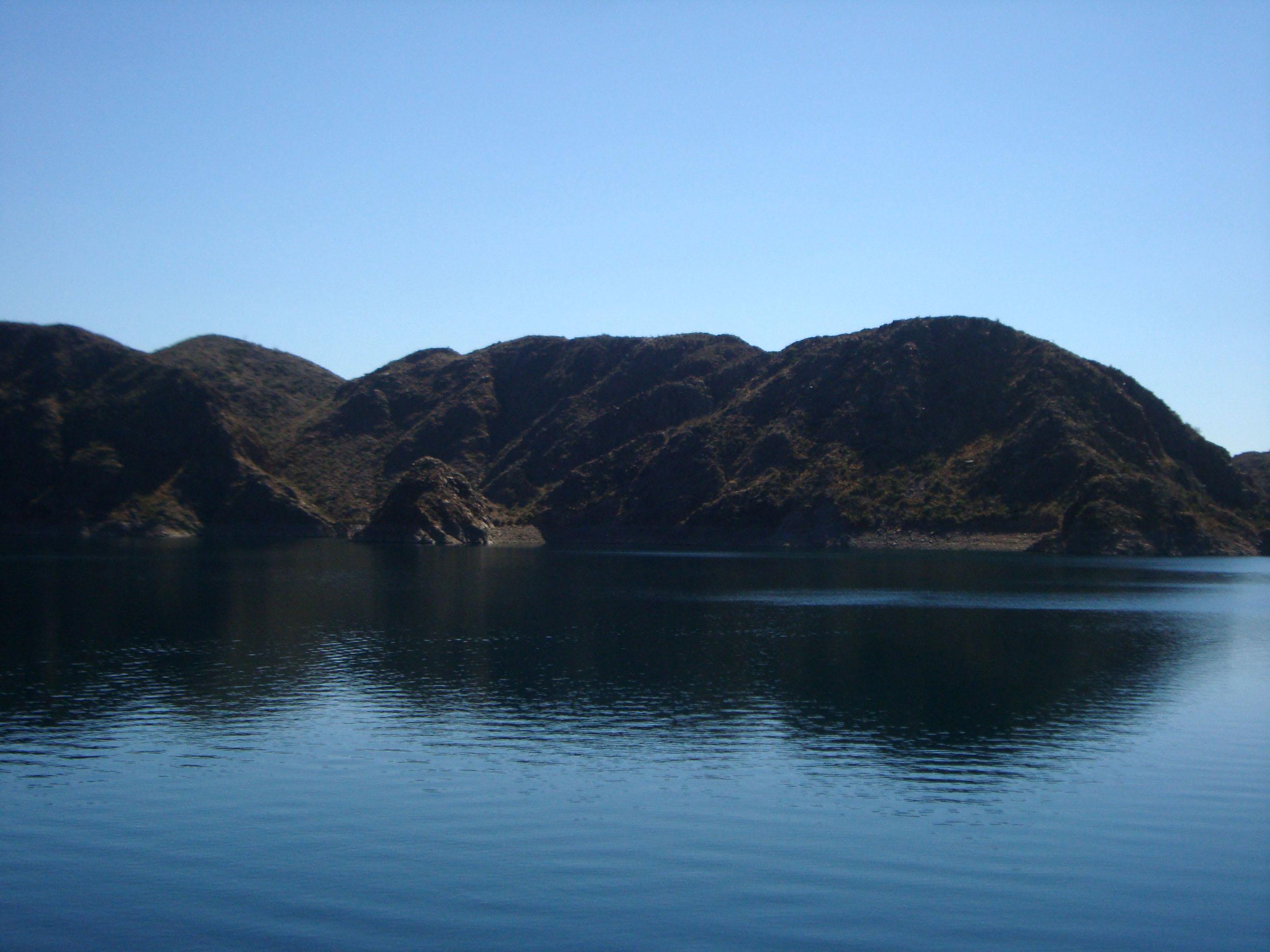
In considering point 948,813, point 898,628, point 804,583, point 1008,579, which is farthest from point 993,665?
point 1008,579

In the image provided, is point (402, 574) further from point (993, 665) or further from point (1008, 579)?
point (993, 665)

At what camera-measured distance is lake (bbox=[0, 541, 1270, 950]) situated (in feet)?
69.3

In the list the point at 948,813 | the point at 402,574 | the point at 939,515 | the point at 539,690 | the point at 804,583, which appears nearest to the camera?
the point at 948,813

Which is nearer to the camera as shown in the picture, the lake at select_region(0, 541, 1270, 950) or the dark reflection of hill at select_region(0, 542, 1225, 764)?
the lake at select_region(0, 541, 1270, 950)

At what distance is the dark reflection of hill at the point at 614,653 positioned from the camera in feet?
137

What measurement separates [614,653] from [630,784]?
90.1 feet

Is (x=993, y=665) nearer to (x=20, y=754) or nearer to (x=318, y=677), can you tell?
(x=318, y=677)

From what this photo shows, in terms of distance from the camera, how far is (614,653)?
193 feet

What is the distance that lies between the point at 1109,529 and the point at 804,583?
3418 inches

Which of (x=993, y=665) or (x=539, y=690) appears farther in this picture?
(x=993, y=665)

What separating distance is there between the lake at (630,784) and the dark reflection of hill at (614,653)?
35 cm

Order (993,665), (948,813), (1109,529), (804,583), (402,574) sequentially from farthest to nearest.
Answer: (1109,529) < (402,574) < (804,583) < (993,665) < (948,813)

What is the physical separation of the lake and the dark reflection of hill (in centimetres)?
35

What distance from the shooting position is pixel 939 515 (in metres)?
190
